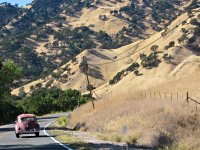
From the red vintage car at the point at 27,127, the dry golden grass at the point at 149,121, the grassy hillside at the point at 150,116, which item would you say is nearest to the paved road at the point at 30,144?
the red vintage car at the point at 27,127

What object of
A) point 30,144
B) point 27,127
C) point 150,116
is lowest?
point 27,127

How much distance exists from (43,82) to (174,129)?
11145 centimetres

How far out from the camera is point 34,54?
17062cm

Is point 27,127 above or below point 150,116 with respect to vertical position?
below

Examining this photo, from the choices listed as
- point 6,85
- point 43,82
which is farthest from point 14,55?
point 6,85

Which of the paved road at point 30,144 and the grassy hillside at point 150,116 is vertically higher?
the paved road at point 30,144

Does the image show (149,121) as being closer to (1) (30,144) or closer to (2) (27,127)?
(2) (27,127)

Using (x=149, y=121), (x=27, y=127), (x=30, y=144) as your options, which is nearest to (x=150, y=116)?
(x=149, y=121)

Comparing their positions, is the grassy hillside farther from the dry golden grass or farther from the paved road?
the paved road

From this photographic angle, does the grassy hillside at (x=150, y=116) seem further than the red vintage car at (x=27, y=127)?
No

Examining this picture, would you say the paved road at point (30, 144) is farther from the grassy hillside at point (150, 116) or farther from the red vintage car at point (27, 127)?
the grassy hillside at point (150, 116)

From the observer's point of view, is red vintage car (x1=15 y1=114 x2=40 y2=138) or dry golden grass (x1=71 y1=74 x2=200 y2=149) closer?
dry golden grass (x1=71 y1=74 x2=200 y2=149)

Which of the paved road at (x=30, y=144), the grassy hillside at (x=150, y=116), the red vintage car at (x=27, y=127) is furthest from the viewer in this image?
the red vintage car at (x=27, y=127)

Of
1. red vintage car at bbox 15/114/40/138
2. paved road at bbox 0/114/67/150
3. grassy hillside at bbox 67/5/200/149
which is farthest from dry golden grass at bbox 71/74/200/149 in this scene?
red vintage car at bbox 15/114/40/138
